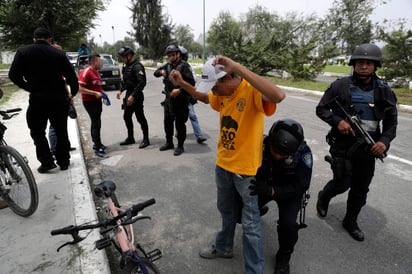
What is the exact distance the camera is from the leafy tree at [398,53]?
1130 cm

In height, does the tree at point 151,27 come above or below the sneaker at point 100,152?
above

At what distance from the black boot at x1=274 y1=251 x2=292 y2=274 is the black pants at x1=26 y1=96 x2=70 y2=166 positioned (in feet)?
10.2

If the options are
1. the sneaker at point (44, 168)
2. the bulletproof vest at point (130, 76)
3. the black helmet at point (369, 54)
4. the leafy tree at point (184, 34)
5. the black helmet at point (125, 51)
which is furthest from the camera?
the leafy tree at point (184, 34)

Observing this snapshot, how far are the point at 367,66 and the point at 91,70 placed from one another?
3.97m

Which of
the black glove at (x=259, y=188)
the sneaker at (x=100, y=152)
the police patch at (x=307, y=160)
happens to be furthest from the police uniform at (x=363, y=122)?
the sneaker at (x=100, y=152)

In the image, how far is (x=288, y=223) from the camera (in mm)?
2211

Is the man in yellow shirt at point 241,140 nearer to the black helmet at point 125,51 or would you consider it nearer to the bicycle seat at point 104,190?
the bicycle seat at point 104,190

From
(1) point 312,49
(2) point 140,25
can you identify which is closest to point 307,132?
(1) point 312,49

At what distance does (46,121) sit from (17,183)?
104 cm

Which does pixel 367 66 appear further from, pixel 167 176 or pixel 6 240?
pixel 6 240

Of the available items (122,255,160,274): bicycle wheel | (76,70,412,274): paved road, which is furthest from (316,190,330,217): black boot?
(122,255,160,274): bicycle wheel

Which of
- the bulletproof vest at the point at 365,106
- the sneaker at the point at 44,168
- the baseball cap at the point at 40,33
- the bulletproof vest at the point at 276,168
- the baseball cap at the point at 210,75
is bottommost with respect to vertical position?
the sneaker at the point at 44,168

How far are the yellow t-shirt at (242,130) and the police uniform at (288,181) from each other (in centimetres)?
13

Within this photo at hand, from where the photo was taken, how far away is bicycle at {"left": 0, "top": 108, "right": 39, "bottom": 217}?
2805 millimetres
